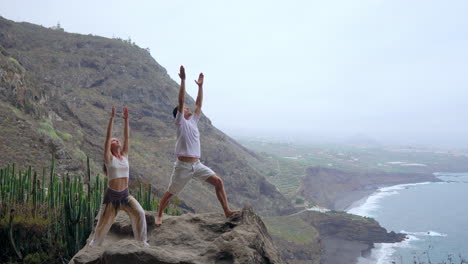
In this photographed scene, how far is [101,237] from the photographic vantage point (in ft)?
19.9

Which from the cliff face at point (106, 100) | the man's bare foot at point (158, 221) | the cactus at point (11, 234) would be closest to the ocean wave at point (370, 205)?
the cliff face at point (106, 100)

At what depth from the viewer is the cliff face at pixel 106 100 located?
24312mm

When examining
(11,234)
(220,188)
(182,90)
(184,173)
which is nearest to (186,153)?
(184,173)

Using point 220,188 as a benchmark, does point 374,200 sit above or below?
below

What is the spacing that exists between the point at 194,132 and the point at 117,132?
29230mm

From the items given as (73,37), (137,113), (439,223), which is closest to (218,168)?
(137,113)

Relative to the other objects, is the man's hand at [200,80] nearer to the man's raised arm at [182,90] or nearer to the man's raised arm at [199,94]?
the man's raised arm at [199,94]

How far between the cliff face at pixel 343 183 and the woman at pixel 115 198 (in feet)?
164

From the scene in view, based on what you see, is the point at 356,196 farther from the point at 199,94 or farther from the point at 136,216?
the point at 136,216

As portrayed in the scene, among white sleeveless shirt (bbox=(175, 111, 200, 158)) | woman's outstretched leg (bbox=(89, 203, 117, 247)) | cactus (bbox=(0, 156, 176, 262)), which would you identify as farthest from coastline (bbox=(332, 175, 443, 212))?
woman's outstretched leg (bbox=(89, 203, 117, 247))

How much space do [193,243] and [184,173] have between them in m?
1.20

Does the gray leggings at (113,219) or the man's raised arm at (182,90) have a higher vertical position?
the man's raised arm at (182,90)

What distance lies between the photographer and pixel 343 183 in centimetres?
7406

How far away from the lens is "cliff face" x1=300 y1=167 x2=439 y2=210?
6214 cm
